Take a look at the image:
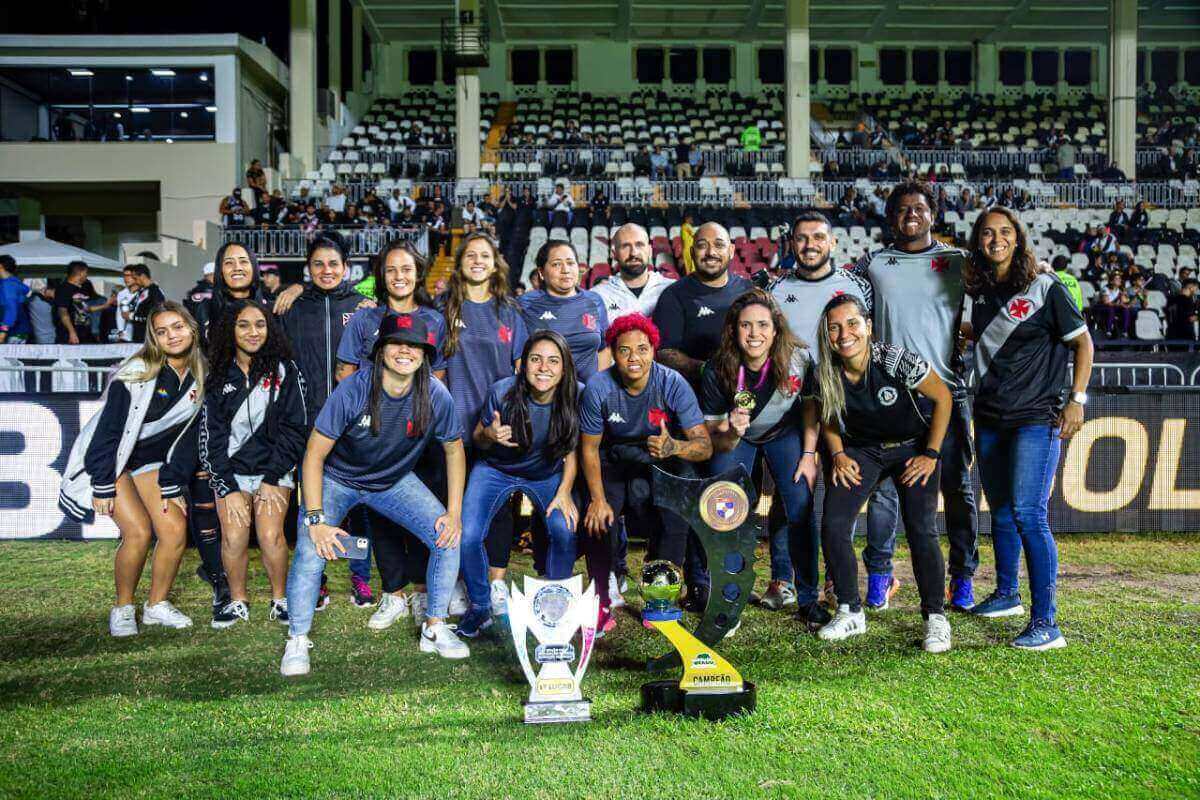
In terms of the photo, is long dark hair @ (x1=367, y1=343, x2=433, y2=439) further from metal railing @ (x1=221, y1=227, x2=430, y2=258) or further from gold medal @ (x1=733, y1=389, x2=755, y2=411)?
metal railing @ (x1=221, y1=227, x2=430, y2=258)

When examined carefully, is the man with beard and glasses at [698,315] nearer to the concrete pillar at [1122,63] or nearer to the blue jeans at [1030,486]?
the blue jeans at [1030,486]

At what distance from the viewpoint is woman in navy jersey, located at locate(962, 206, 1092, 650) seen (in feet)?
15.8

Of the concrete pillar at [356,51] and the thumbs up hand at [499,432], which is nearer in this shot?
the thumbs up hand at [499,432]

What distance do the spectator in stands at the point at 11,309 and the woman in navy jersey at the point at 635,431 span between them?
11220 mm

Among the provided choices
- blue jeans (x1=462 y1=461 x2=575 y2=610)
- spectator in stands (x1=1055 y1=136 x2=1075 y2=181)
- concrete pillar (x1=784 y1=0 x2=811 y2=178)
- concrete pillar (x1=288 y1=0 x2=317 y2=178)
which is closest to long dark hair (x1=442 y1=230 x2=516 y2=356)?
blue jeans (x1=462 y1=461 x2=575 y2=610)

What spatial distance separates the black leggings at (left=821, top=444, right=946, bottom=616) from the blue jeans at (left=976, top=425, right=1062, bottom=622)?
0.34m

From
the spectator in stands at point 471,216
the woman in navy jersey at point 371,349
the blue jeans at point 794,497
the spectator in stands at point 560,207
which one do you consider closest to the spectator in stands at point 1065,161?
the spectator in stands at point 560,207

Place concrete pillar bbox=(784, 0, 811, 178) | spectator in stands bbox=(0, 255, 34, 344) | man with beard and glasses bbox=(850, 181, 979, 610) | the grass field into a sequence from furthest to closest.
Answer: concrete pillar bbox=(784, 0, 811, 178)
spectator in stands bbox=(0, 255, 34, 344)
man with beard and glasses bbox=(850, 181, 979, 610)
the grass field

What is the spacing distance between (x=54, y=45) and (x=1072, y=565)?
28.5 m

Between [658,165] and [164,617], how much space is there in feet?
72.1

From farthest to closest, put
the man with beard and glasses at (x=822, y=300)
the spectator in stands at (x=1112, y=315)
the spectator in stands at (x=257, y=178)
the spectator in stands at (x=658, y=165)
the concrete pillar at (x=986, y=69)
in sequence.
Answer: the concrete pillar at (x=986, y=69)
the spectator in stands at (x=658, y=165)
the spectator in stands at (x=257, y=178)
the spectator in stands at (x=1112, y=315)
the man with beard and glasses at (x=822, y=300)

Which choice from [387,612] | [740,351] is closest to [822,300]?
[740,351]

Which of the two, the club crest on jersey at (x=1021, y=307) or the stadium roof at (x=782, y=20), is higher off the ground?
the stadium roof at (x=782, y=20)

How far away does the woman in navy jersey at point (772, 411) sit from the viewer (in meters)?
5.02
